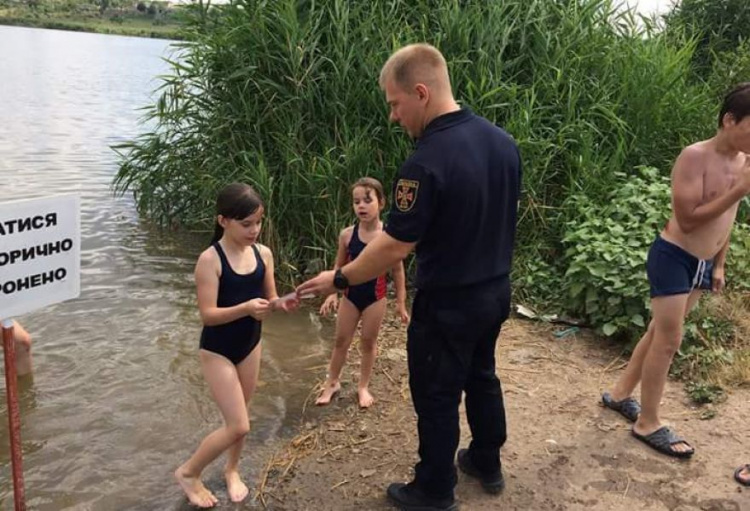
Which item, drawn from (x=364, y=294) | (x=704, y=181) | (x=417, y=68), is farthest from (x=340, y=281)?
(x=704, y=181)

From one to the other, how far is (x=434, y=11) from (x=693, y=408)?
5112 millimetres

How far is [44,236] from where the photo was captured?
2709 mm

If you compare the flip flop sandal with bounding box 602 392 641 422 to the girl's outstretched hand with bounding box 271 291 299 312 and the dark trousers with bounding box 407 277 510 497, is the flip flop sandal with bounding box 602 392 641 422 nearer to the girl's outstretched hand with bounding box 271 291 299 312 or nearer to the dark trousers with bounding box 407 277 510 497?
the dark trousers with bounding box 407 277 510 497

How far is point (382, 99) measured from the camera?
6.79 meters

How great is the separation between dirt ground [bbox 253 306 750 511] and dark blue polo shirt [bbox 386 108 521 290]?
127cm

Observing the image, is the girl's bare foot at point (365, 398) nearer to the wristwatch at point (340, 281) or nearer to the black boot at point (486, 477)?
the black boot at point (486, 477)

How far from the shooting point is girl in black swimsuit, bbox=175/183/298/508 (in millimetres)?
3104

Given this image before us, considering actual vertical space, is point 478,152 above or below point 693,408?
above

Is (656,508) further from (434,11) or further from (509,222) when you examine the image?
(434,11)

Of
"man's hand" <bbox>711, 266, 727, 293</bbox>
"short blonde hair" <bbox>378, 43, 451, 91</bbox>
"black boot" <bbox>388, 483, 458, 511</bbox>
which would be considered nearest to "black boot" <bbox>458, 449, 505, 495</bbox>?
"black boot" <bbox>388, 483, 458, 511</bbox>

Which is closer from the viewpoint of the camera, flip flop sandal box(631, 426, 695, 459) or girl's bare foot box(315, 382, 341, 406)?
flip flop sandal box(631, 426, 695, 459)

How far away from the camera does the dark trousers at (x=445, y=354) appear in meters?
2.94

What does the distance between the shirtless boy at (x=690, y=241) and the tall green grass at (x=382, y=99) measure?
2.49 m

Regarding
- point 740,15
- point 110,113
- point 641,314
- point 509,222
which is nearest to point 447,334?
point 509,222
